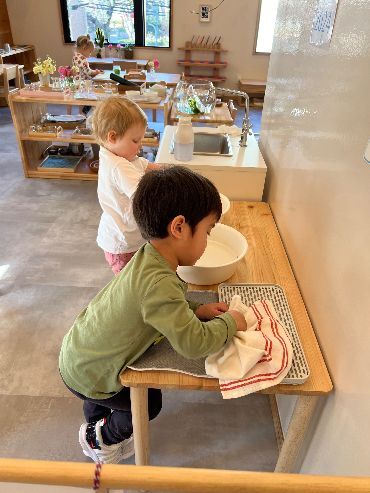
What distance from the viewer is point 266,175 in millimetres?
1861

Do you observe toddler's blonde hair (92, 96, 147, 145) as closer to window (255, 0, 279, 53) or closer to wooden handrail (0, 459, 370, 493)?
wooden handrail (0, 459, 370, 493)

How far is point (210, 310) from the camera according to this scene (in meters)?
1.02

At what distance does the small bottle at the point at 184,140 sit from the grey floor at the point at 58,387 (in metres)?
0.93

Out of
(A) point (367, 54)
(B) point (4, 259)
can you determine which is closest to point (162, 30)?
(B) point (4, 259)

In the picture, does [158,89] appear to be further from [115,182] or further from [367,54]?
[367,54]

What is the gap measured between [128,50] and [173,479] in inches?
267

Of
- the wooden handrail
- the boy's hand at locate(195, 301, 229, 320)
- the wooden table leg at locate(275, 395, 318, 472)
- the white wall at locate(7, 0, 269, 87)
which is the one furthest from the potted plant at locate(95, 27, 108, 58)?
the wooden handrail

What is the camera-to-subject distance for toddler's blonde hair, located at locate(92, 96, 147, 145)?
135 centimetres

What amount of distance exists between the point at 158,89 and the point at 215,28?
11.5 feet

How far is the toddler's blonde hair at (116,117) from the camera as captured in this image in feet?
4.42

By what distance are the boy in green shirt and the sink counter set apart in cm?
88

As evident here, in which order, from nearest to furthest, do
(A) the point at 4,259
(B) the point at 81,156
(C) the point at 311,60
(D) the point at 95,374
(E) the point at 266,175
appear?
(D) the point at 95,374
(C) the point at 311,60
(E) the point at 266,175
(A) the point at 4,259
(B) the point at 81,156

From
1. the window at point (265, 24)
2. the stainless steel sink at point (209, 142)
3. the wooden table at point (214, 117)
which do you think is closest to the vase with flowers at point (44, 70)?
the wooden table at point (214, 117)

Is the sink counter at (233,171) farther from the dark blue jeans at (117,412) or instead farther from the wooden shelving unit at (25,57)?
the wooden shelving unit at (25,57)
